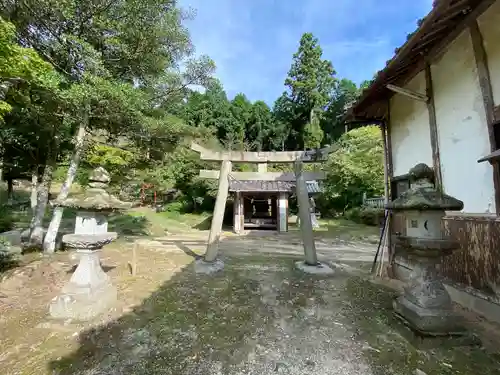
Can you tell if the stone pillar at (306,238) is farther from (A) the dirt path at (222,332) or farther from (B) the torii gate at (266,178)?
(A) the dirt path at (222,332)

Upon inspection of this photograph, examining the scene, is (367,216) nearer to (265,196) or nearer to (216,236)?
(265,196)

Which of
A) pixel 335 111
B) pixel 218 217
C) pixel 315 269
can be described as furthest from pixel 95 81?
pixel 335 111

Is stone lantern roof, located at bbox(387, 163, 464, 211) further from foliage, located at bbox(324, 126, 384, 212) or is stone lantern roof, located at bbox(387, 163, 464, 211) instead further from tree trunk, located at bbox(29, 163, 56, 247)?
foliage, located at bbox(324, 126, 384, 212)

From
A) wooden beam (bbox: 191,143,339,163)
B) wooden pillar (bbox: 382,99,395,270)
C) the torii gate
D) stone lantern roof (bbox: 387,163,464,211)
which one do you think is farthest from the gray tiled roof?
stone lantern roof (bbox: 387,163,464,211)

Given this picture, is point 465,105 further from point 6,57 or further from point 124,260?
point 124,260

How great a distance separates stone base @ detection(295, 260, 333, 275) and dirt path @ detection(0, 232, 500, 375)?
570 mm

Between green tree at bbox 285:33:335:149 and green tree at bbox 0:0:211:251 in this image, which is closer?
green tree at bbox 0:0:211:251

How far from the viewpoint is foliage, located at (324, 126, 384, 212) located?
1914cm

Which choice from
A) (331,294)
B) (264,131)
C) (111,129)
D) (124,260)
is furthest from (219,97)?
(331,294)

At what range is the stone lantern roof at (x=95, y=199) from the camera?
14.6ft

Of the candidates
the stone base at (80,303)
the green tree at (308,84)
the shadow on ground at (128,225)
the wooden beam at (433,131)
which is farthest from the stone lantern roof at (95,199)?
the green tree at (308,84)

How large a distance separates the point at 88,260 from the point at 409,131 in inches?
260

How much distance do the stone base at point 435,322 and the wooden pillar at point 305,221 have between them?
3.48 metres

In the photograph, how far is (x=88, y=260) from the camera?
4383 millimetres
